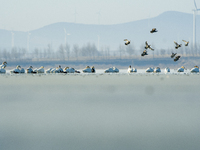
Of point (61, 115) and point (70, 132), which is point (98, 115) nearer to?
point (61, 115)

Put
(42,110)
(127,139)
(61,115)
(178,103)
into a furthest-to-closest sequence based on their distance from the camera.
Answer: (178,103) < (42,110) < (61,115) < (127,139)

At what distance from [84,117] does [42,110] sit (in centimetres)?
325

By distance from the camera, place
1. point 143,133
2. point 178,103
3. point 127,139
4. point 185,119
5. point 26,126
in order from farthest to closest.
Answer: point 178,103 → point 185,119 → point 26,126 → point 143,133 → point 127,139

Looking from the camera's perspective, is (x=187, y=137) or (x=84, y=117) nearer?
(x=187, y=137)

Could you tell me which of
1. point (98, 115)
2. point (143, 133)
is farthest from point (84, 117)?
point (143, 133)

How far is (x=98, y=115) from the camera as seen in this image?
1894 cm

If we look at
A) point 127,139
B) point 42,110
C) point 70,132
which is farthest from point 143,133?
point 42,110

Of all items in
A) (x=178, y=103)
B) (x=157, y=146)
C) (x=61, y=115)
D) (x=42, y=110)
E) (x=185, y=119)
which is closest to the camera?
(x=157, y=146)

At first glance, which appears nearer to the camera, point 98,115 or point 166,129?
point 166,129

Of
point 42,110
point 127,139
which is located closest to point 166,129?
point 127,139

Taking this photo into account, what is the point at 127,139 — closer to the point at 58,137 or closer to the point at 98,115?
the point at 58,137

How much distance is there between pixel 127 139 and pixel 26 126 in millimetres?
4488

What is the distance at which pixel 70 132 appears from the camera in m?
14.8

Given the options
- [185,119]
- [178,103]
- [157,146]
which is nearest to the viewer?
[157,146]
